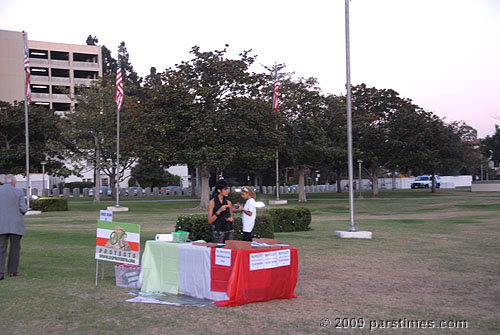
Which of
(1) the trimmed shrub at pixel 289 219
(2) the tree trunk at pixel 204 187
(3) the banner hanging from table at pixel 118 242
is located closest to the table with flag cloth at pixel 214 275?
(3) the banner hanging from table at pixel 118 242

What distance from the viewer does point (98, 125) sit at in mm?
44594

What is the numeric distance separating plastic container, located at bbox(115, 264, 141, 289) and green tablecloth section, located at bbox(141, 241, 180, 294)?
507mm

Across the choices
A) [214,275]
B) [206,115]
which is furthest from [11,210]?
[206,115]

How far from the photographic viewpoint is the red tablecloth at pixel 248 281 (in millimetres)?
7988

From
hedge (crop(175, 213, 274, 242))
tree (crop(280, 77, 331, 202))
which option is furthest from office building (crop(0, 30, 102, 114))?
hedge (crop(175, 213, 274, 242))

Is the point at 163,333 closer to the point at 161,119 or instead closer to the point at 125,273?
the point at 125,273

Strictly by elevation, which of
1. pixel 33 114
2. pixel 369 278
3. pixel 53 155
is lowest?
pixel 369 278

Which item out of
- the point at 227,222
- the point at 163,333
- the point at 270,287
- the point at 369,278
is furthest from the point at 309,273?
the point at 163,333

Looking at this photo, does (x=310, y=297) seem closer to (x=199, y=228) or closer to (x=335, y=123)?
(x=199, y=228)

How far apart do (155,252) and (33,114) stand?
40281 millimetres

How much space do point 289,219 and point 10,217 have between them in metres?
12.1

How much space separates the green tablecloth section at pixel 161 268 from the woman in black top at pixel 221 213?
1.51 meters

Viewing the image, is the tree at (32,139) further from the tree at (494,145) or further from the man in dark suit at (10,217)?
the tree at (494,145)

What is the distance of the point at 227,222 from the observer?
1062 centimetres
